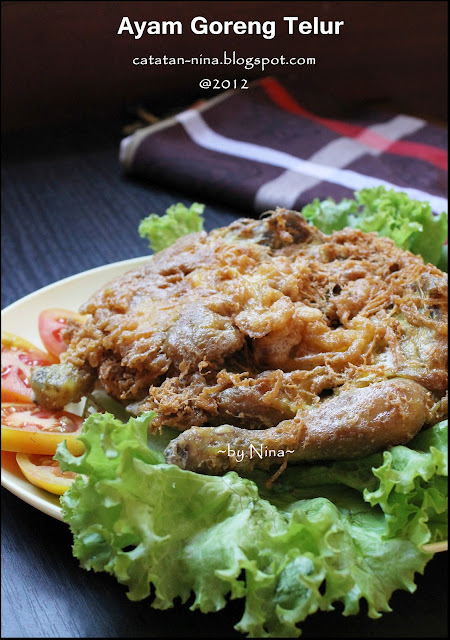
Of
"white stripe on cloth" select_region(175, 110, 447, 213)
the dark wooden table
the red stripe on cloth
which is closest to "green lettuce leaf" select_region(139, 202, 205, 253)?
the dark wooden table

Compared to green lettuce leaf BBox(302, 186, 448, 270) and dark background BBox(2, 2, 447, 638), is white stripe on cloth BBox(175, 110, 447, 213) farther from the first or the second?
green lettuce leaf BBox(302, 186, 448, 270)

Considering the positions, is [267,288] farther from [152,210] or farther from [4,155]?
[4,155]

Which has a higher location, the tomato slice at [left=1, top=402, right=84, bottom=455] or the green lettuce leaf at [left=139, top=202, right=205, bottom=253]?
the green lettuce leaf at [left=139, top=202, right=205, bottom=253]

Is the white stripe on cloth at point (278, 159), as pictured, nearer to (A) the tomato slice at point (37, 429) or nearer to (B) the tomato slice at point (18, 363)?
(B) the tomato slice at point (18, 363)

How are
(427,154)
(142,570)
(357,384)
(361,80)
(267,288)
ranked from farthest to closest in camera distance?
(361,80), (427,154), (267,288), (357,384), (142,570)

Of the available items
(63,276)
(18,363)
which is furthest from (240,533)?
(63,276)

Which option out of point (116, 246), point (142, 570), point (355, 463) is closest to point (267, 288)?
point (355, 463)

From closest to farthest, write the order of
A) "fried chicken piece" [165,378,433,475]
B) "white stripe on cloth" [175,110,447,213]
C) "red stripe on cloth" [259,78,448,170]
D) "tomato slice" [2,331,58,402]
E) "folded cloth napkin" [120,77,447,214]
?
"fried chicken piece" [165,378,433,475] → "tomato slice" [2,331,58,402] → "white stripe on cloth" [175,110,447,213] → "folded cloth napkin" [120,77,447,214] → "red stripe on cloth" [259,78,448,170]
